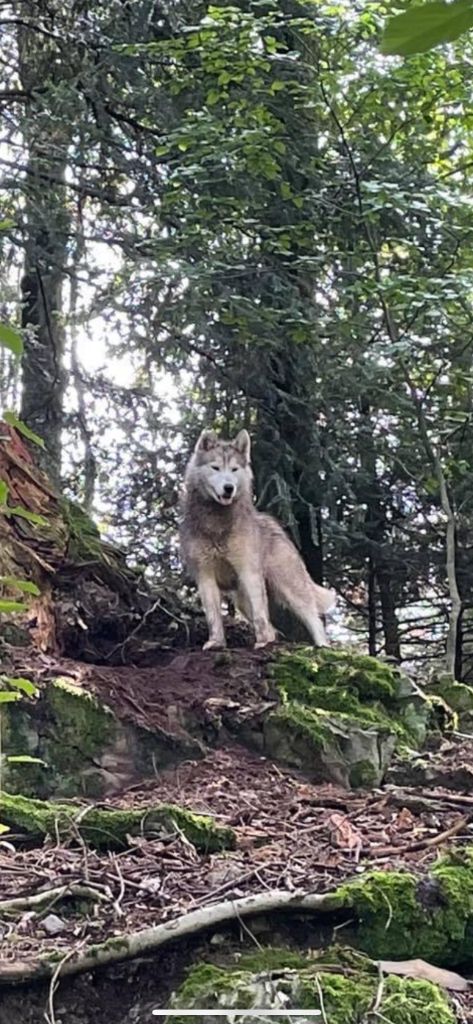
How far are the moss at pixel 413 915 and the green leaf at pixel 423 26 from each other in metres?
3.31

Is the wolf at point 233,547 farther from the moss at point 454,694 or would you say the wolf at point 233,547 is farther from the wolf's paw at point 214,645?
the moss at point 454,694

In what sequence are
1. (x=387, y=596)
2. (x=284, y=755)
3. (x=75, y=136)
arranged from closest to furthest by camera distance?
(x=284, y=755) < (x=75, y=136) < (x=387, y=596)

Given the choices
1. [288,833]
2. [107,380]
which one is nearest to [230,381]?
[107,380]

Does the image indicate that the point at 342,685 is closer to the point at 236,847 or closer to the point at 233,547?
the point at 233,547

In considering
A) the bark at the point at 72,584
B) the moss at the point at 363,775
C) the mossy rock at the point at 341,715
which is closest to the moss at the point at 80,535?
the bark at the point at 72,584

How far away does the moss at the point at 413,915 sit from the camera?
11.5 feet

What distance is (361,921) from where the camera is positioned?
3520 mm

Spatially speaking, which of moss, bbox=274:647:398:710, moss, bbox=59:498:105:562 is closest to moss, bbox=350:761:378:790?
moss, bbox=274:647:398:710

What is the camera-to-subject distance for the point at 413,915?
11.7 ft

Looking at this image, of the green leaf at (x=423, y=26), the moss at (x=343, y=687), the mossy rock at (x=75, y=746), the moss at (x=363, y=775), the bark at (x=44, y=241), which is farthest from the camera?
the bark at (x=44, y=241)

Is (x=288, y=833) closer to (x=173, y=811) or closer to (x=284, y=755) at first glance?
(x=173, y=811)

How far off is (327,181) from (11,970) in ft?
23.2

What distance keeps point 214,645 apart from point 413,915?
12.3 feet

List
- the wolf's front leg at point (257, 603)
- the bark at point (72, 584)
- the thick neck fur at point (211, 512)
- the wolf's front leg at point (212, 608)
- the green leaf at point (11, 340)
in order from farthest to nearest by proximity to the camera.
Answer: the thick neck fur at point (211, 512), the wolf's front leg at point (257, 603), the wolf's front leg at point (212, 608), the bark at point (72, 584), the green leaf at point (11, 340)
